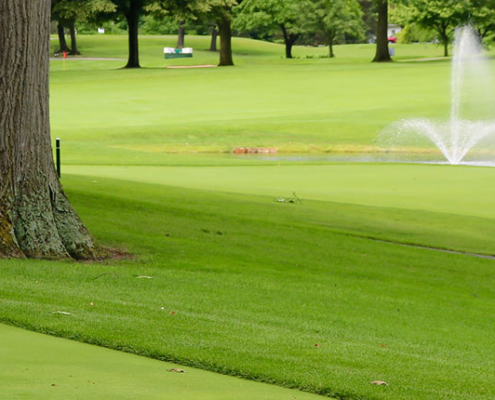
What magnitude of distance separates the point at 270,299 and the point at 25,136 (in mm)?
3421

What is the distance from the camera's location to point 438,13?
71.8 metres

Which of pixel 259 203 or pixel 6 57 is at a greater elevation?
pixel 6 57

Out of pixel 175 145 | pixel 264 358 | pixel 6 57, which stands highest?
pixel 6 57

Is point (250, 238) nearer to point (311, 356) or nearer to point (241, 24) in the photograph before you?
point (311, 356)

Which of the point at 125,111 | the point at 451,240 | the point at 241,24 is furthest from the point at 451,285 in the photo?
the point at 241,24

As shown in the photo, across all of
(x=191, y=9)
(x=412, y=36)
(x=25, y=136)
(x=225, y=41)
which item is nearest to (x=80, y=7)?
(x=191, y=9)

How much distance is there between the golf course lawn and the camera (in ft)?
21.9

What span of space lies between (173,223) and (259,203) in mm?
3394

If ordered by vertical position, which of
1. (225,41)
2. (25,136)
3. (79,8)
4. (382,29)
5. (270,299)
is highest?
(79,8)

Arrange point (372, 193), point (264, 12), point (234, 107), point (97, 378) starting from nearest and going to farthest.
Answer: point (97, 378), point (372, 193), point (234, 107), point (264, 12)

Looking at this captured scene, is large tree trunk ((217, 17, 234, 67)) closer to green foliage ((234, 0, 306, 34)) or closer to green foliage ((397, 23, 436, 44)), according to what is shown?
green foliage ((234, 0, 306, 34))

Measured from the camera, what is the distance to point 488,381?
6895 millimetres

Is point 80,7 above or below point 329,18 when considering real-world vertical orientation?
above

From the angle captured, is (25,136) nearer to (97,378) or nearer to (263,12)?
(97,378)
